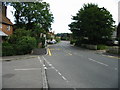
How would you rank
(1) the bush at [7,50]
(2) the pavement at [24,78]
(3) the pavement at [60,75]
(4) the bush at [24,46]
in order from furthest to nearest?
1. (4) the bush at [24,46]
2. (1) the bush at [7,50]
3. (3) the pavement at [60,75]
4. (2) the pavement at [24,78]

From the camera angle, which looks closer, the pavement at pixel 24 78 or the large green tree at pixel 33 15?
the pavement at pixel 24 78

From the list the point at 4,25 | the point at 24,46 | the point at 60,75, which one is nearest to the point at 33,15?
the point at 4,25

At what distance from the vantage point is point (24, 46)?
1942 centimetres

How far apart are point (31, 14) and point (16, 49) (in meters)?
16.5

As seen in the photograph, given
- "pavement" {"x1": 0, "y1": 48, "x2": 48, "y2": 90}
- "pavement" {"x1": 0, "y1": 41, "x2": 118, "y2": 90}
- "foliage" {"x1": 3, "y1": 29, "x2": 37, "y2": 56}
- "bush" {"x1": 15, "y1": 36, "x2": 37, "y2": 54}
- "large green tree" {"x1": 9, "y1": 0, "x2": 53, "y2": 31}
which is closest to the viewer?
"pavement" {"x1": 0, "y1": 48, "x2": 48, "y2": 90}

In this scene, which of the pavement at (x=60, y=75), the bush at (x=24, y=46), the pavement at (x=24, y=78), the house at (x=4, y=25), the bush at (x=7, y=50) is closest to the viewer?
the pavement at (x=24, y=78)

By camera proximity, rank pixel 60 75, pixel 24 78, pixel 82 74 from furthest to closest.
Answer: pixel 82 74
pixel 60 75
pixel 24 78

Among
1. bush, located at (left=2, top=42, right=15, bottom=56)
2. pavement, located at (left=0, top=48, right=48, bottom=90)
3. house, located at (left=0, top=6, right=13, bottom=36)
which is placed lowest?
pavement, located at (left=0, top=48, right=48, bottom=90)

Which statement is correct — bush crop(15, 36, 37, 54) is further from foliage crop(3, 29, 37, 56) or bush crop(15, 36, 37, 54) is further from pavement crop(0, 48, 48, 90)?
pavement crop(0, 48, 48, 90)

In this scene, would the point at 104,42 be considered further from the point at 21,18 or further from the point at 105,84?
the point at 105,84

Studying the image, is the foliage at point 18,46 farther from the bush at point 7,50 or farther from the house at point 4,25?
the house at point 4,25

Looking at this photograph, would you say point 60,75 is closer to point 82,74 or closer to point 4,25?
point 82,74

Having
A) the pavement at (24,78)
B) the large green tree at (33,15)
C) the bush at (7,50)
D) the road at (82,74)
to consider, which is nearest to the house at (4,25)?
the large green tree at (33,15)

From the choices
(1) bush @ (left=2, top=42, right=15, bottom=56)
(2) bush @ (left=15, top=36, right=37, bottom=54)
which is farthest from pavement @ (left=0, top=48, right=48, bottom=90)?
(2) bush @ (left=15, top=36, right=37, bottom=54)
